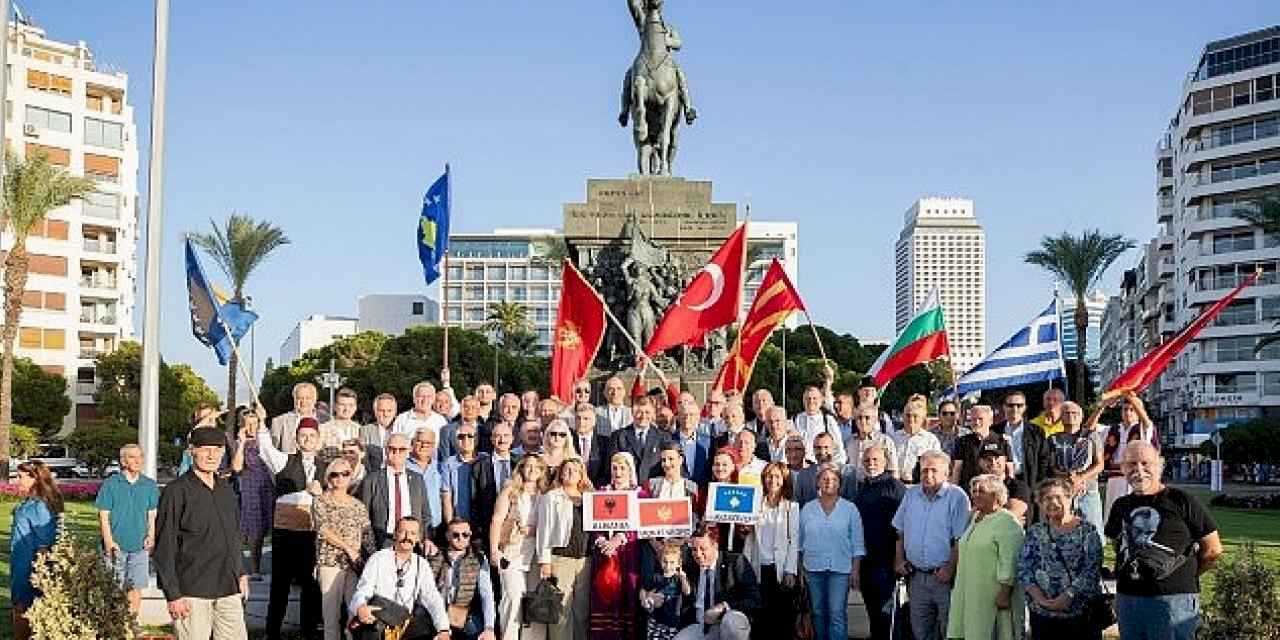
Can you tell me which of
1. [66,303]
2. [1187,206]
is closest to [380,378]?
[66,303]

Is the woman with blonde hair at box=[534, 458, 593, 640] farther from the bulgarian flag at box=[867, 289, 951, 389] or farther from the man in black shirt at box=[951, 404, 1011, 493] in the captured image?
the bulgarian flag at box=[867, 289, 951, 389]

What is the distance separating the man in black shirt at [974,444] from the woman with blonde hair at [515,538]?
333 cm

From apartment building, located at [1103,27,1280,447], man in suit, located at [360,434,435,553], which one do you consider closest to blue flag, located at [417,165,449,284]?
man in suit, located at [360,434,435,553]

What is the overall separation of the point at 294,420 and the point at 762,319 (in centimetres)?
654

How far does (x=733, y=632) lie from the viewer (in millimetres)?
9656

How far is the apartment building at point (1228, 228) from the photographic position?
8081cm

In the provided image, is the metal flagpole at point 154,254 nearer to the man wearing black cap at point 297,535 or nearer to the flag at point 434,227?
the man wearing black cap at point 297,535

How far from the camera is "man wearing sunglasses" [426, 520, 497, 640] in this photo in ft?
32.8

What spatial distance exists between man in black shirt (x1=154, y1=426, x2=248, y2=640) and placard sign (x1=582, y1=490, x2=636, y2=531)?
2501 millimetres

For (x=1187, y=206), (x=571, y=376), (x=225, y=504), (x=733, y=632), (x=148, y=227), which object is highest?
(x=1187, y=206)

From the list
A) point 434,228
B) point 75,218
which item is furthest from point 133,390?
point 434,228

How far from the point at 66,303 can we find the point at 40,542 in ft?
238

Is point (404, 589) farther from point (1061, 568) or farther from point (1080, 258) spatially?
point (1080, 258)

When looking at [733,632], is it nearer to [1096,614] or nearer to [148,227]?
[1096,614]
